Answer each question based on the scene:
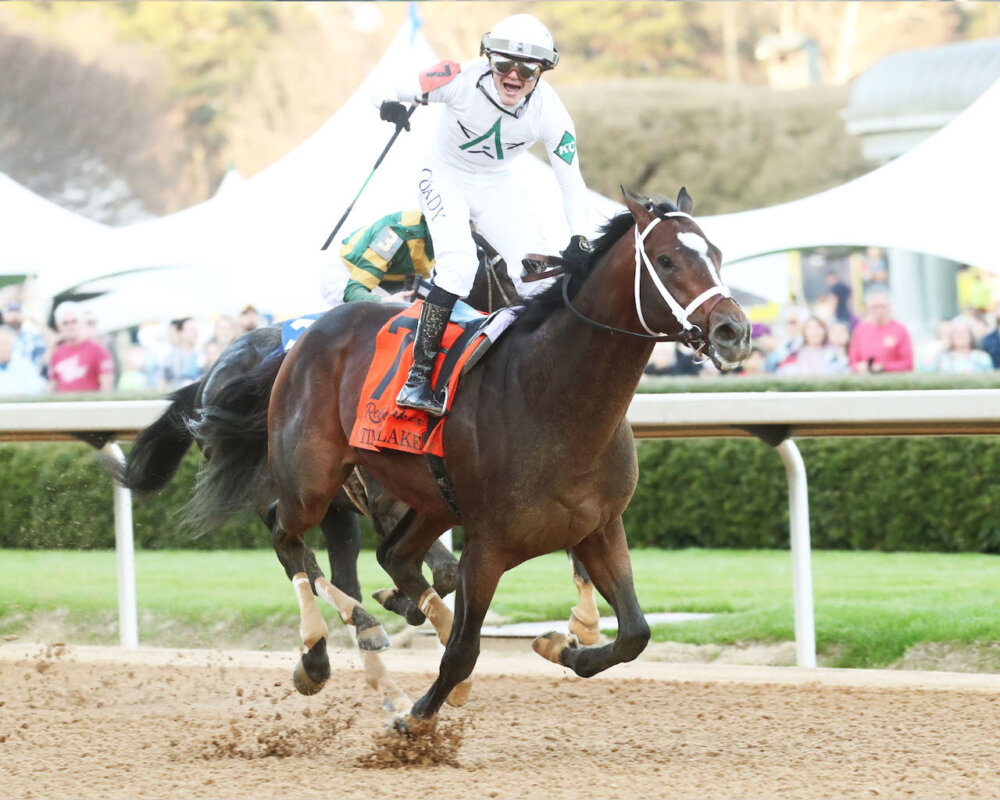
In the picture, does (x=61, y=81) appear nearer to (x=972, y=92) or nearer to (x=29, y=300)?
(x=29, y=300)

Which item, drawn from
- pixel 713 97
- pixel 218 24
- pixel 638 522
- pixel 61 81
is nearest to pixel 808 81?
pixel 713 97

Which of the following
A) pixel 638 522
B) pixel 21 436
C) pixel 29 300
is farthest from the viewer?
pixel 29 300

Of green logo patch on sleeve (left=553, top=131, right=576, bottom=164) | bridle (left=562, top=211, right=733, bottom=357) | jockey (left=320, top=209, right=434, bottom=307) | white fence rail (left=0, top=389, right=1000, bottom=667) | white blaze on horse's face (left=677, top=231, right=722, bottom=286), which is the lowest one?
white fence rail (left=0, top=389, right=1000, bottom=667)

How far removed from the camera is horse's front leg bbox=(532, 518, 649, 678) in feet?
14.5

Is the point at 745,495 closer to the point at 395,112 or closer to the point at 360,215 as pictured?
the point at 360,215

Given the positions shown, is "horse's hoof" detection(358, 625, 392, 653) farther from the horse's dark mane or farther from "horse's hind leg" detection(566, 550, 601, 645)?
the horse's dark mane

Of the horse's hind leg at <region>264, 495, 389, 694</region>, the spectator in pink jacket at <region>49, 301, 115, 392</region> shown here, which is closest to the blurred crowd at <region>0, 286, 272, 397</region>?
the spectator in pink jacket at <region>49, 301, 115, 392</region>

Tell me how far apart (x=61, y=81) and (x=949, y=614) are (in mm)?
29493

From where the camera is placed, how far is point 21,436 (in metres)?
7.24

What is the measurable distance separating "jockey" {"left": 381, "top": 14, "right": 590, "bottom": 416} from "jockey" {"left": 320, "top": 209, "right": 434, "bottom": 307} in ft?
2.49

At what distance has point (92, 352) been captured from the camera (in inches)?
476

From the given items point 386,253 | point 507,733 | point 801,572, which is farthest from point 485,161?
point 801,572

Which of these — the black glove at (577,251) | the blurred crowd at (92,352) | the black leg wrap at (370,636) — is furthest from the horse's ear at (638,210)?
the blurred crowd at (92,352)

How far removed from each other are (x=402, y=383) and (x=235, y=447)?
4.76ft
